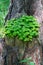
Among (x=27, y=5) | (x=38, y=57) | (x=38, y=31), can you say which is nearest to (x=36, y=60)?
(x=38, y=57)

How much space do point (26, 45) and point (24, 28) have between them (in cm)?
23

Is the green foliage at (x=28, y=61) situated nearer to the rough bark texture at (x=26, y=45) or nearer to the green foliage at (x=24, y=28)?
the rough bark texture at (x=26, y=45)

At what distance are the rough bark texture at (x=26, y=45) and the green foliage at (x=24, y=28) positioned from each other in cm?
9

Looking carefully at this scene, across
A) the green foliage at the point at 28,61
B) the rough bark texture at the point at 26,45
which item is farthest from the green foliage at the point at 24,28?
the green foliage at the point at 28,61

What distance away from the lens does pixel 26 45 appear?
2.81m

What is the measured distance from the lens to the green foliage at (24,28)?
2797 millimetres

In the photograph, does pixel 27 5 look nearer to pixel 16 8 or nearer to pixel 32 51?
pixel 16 8

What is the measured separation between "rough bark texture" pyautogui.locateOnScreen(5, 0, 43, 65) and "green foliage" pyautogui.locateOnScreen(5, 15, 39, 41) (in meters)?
0.09

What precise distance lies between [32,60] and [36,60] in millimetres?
64

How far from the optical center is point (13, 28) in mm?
2885

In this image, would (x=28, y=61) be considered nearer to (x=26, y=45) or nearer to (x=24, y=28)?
(x=26, y=45)

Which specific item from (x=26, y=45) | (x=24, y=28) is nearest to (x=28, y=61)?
(x=26, y=45)

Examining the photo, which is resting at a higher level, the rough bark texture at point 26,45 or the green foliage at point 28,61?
the rough bark texture at point 26,45

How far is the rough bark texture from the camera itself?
283 centimetres
